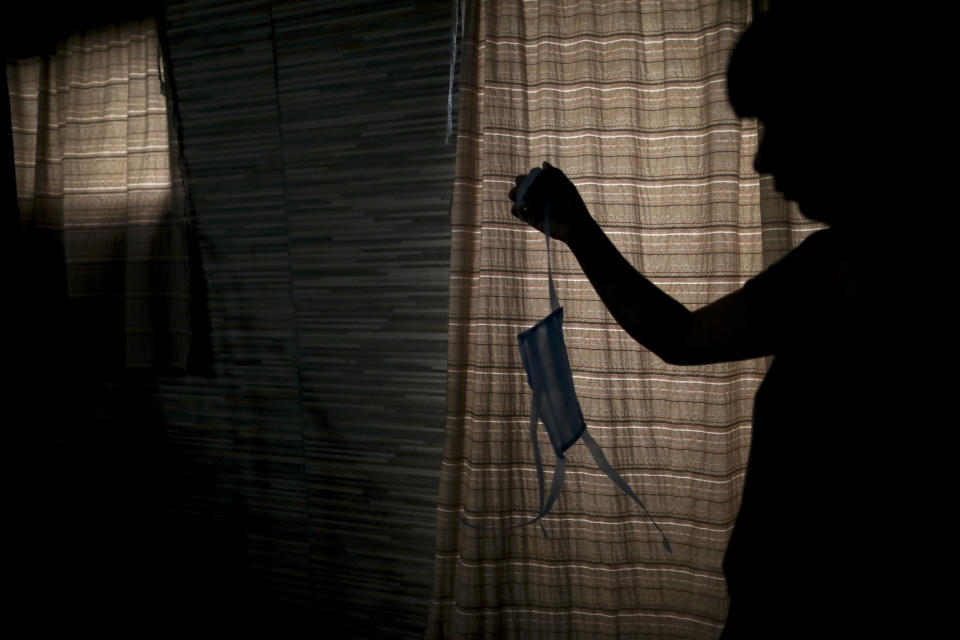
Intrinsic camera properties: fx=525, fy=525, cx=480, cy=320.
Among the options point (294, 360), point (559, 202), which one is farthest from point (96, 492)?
point (559, 202)

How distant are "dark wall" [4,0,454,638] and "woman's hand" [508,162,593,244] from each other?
2.16ft

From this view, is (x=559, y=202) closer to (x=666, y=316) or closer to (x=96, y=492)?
(x=666, y=316)

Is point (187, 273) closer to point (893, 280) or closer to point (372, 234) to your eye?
point (372, 234)

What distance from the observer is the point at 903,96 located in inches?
18.4

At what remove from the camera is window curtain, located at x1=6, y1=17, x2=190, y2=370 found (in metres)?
1.54

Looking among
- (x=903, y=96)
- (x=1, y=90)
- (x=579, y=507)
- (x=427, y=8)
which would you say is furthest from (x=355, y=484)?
(x=1, y=90)

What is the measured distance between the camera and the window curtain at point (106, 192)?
60.5 inches

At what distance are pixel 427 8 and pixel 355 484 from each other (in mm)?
1270

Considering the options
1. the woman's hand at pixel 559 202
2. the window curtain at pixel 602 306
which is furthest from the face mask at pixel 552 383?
the window curtain at pixel 602 306

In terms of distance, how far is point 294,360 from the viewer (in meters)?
1.52

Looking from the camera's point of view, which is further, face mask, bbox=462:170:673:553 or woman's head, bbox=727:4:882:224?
face mask, bbox=462:170:673:553

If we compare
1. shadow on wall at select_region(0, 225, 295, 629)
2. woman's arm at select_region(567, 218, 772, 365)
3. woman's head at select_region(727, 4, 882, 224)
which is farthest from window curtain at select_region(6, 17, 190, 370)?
woman's head at select_region(727, 4, 882, 224)

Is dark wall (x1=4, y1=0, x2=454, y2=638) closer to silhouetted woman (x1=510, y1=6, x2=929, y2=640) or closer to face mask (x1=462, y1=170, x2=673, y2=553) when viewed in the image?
face mask (x1=462, y1=170, x2=673, y2=553)

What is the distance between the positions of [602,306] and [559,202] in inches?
20.8
